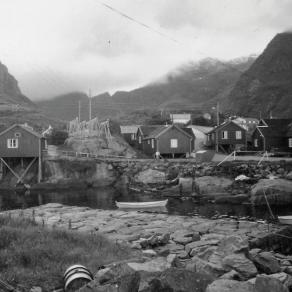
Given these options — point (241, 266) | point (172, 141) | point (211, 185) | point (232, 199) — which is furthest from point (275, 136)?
point (241, 266)

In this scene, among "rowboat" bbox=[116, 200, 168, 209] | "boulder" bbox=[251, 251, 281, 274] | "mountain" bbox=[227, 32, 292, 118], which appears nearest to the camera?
"boulder" bbox=[251, 251, 281, 274]

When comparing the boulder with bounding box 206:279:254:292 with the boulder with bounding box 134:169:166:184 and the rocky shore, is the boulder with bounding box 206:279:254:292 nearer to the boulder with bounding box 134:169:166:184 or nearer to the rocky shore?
the rocky shore

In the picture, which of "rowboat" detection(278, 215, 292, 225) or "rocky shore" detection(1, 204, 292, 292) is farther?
"rowboat" detection(278, 215, 292, 225)

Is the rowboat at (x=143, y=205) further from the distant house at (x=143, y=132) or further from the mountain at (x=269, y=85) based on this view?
the mountain at (x=269, y=85)

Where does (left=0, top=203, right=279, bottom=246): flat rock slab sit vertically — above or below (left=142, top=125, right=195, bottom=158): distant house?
below

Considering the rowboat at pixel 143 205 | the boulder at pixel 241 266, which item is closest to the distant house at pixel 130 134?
the rowboat at pixel 143 205

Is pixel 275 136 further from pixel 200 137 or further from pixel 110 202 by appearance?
pixel 110 202

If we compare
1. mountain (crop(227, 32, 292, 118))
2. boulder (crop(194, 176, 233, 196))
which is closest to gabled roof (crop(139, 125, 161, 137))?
boulder (crop(194, 176, 233, 196))

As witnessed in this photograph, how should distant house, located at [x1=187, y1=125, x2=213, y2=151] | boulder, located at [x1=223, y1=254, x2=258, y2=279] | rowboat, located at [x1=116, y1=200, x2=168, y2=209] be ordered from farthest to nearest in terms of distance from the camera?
distant house, located at [x1=187, y1=125, x2=213, y2=151] < rowboat, located at [x1=116, y1=200, x2=168, y2=209] < boulder, located at [x1=223, y1=254, x2=258, y2=279]
